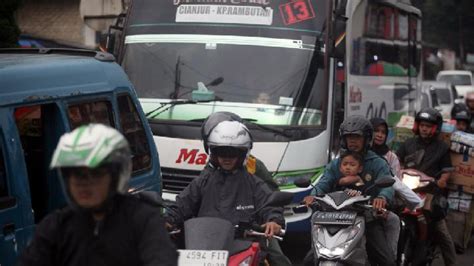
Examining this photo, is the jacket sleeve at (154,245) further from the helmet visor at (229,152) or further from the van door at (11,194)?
the van door at (11,194)

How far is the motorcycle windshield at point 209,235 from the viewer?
4.36 metres

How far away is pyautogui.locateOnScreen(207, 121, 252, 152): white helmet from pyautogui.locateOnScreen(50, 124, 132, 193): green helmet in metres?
2.12

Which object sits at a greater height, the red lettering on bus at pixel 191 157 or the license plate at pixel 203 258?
the red lettering on bus at pixel 191 157

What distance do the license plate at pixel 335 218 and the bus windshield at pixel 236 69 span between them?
10.2 feet

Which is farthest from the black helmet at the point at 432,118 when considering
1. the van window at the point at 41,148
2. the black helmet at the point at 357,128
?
the van window at the point at 41,148

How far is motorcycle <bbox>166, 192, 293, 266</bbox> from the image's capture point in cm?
424

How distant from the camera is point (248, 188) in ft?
16.4

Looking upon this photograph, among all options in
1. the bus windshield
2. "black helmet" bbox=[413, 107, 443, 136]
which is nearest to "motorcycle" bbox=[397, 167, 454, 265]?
"black helmet" bbox=[413, 107, 443, 136]

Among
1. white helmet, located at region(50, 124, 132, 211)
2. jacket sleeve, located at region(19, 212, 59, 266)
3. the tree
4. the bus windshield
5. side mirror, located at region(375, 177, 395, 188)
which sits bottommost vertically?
side mirror, located at region(375, 177, 395, 188)

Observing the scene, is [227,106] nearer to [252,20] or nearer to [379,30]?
[252,20]

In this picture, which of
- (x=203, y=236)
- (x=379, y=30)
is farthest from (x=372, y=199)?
(x=379, y=30)

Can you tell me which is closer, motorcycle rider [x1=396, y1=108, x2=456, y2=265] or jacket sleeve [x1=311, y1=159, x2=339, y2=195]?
jacket sleeve [x1=311, y1=159, x2=339, y2=195]

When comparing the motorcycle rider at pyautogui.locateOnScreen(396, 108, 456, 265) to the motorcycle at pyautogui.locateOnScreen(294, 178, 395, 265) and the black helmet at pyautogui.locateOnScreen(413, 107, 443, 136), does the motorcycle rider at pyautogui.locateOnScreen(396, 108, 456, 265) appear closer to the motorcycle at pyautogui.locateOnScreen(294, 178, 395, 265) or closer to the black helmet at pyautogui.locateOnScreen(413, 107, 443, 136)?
the black helmet at pyautogui.locateOnScreen(413, 107, 443, 136)

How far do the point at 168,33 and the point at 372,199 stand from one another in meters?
4.09
